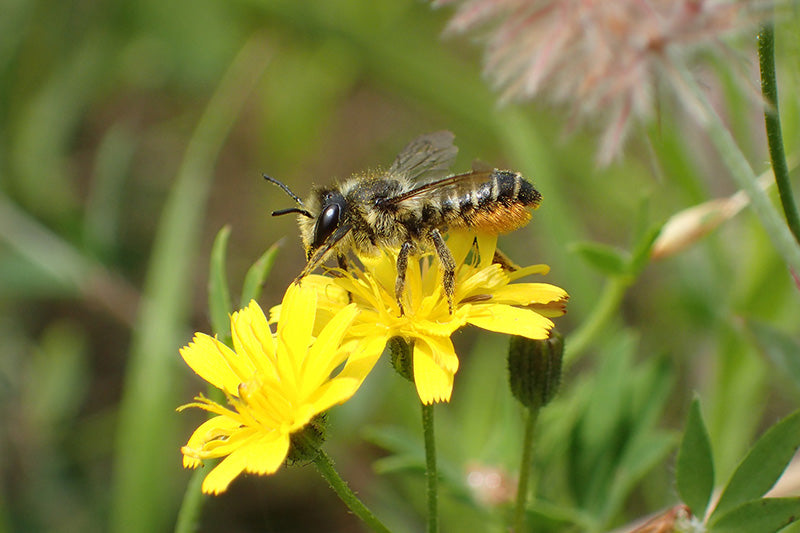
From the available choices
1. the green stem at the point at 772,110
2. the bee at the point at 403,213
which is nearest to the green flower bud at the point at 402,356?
the bee at the point at 403,213

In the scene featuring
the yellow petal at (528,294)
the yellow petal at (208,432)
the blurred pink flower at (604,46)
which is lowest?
the yellow petal at (208,432)

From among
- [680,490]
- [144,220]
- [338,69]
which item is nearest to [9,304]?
[144,220]

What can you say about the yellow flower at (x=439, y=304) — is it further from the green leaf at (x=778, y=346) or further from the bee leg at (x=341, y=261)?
the green leaf at (x=778, y=346)

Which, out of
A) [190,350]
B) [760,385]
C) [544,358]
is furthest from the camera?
[760,385]

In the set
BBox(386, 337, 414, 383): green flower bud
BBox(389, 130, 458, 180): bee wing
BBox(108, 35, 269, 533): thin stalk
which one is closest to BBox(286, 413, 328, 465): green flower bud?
BBox(386, 337, 414, 383): green flower bud

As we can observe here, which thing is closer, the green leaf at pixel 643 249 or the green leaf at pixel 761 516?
the green leaf at pixel 761 516

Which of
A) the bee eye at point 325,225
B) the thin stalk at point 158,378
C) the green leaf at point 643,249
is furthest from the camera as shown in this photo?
the thin stalk at point 158,378

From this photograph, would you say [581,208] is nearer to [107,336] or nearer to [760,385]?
[760,385]

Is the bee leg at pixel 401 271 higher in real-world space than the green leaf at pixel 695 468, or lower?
higher
